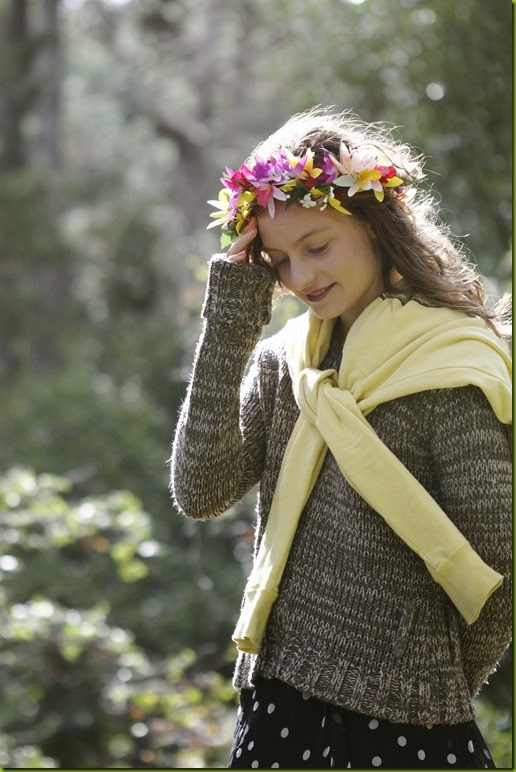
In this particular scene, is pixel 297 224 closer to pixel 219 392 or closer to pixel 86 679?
pixel 219 392

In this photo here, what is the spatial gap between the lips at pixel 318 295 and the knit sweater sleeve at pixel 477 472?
28 cm

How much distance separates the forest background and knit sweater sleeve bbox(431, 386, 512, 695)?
185 centimetres

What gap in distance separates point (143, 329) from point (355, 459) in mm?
9420

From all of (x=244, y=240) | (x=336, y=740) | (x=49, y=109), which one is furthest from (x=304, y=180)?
(x=49, y=109)

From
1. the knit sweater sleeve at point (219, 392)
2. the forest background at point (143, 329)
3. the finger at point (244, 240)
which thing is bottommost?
the knit sweater sleeve at point (219, 392)

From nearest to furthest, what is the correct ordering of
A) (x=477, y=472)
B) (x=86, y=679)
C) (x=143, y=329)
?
(x=477, y=472)
(x=86, y=679)
(x=143, y=329)

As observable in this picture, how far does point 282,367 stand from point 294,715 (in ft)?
2.09

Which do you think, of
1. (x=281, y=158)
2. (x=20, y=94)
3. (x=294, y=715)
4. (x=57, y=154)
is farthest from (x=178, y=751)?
(x=57, y=154)

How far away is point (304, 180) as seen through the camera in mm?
1897

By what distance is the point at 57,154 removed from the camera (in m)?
14.3

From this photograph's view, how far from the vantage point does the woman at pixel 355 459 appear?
1768 millimetres

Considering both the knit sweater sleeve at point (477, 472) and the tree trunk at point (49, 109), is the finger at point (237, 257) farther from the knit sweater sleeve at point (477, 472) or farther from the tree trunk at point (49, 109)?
the tree trunk at point (49, 109)

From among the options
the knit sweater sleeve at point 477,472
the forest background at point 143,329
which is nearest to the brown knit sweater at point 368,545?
the knit sweater sleeve at point 477,472

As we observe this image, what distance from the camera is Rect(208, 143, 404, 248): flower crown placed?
6.23 ft
